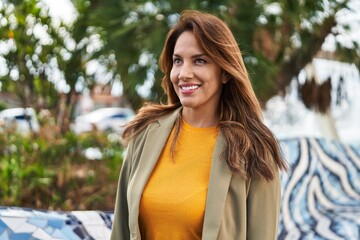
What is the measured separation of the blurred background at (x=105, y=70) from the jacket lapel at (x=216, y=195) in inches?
139

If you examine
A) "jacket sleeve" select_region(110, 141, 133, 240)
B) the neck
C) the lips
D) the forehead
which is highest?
the forehead

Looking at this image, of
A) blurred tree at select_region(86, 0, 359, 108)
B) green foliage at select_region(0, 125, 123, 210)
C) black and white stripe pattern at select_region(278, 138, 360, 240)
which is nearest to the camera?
black and white stripe pattern at select_region(278, 138, 360, 240)

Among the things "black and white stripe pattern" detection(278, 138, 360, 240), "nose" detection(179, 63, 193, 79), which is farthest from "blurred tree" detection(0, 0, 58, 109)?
"nose" detection(179, 63, 193, 79)

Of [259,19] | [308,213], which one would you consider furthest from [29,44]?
[308,213]

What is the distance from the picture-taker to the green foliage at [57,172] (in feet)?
18.3

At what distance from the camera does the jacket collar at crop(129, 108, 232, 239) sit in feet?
7.31

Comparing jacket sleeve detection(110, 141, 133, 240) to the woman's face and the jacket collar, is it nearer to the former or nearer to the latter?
the jacket collar

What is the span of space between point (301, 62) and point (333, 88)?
0.52 metres

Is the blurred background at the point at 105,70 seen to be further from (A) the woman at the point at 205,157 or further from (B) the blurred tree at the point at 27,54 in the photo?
(A) the woman at the point at 205,157

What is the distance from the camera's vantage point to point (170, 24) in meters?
6.22

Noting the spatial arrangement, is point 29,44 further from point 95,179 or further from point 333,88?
point 333,88

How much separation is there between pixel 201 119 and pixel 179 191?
0.35 metres

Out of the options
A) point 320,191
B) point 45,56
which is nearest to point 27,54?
point 45,56

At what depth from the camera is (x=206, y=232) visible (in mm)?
2217
